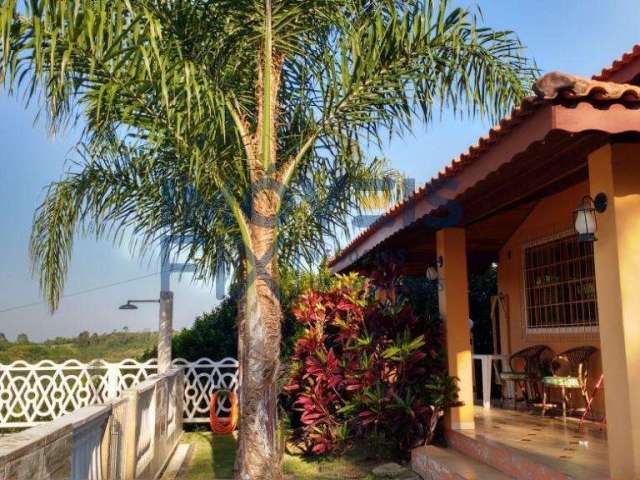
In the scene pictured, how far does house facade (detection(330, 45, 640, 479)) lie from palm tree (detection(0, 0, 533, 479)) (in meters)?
1.32

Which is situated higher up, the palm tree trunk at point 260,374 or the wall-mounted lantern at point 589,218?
the wall-mounted lantern at point 589,218

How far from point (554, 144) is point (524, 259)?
5.88 meters

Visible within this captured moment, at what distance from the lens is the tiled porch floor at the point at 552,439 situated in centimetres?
532

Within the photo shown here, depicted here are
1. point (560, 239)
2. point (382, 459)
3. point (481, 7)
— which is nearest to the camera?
point (481, 7)

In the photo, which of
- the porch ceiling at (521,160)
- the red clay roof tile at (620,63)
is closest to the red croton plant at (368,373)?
the porch ceiling at (521,160)

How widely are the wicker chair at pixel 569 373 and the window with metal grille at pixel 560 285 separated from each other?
1.37ft

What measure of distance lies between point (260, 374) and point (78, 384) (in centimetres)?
821

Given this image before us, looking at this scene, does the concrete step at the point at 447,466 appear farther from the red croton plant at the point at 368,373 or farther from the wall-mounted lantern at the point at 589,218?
the wall-mounted lantern at the point at 589,218

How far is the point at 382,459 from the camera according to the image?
8.45 meters

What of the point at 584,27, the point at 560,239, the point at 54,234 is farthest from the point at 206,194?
the point at 584,27

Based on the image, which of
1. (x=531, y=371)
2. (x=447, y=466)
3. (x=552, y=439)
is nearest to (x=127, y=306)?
(x=531, y=371)

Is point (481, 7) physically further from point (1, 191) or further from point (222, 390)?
point (1, 191)

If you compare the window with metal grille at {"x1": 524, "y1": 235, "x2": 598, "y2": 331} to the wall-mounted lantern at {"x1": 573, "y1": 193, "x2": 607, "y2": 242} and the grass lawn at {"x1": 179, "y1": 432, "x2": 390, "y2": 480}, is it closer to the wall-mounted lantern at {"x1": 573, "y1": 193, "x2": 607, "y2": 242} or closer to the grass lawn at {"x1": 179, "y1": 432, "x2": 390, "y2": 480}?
the wall-mounted lantern at {"x1": 573, "y1": 193, "x2": 607, "y2": 242}

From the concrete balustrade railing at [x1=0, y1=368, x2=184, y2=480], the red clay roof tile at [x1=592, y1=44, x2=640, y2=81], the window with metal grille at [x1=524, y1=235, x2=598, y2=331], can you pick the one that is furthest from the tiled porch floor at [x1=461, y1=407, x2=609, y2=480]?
the concrete balustrade railing at [x1=0, y1=368, x2=184, y2=480]
